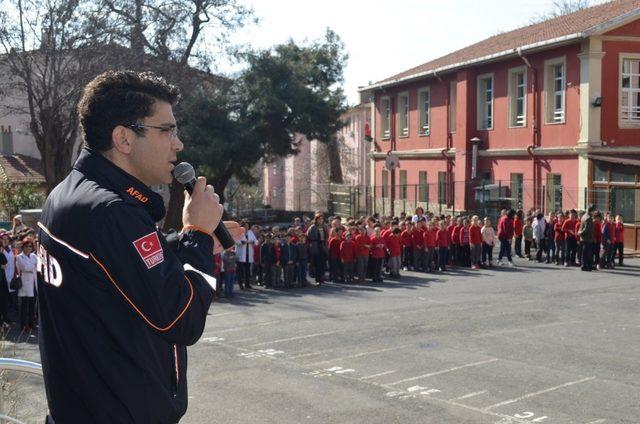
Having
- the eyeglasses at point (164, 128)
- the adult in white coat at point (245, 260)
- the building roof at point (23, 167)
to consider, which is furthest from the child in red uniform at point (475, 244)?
the building roof at point (23, 167)

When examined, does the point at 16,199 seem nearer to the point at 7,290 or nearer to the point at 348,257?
the point at 348,257

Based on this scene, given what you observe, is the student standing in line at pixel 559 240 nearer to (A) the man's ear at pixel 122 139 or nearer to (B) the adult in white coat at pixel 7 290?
(B) the adult in white coat at pixel 7 290

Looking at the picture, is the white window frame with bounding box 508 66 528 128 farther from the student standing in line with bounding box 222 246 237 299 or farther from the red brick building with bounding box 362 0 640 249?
the student standing in line with bounding box 222 246 237 299

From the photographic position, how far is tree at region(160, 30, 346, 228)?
31.8 meters

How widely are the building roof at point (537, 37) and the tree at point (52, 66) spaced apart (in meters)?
16.1

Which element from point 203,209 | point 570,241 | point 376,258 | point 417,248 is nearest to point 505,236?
point 570,241

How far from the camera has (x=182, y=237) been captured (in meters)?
2.80

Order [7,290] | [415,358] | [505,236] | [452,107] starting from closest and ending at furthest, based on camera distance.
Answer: [415,358] → [7,290] → [505,236] → [452,107]

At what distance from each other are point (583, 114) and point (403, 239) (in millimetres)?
9456

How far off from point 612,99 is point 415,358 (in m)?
20.4

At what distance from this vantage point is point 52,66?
23297 mm

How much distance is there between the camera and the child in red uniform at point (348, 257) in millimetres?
21370

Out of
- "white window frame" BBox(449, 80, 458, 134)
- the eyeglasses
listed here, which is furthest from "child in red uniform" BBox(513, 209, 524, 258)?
the eyeglasses

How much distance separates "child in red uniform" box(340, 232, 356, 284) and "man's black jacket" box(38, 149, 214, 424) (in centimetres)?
1872
